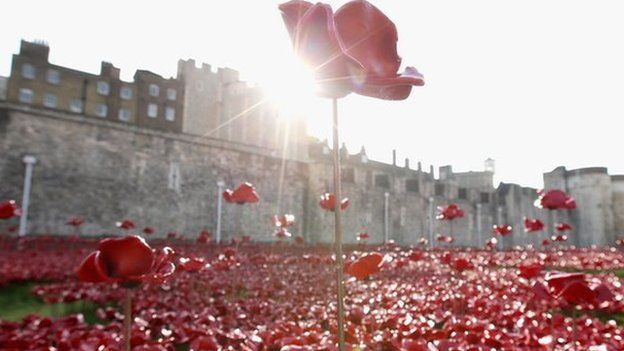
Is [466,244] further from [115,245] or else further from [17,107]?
[115,245]

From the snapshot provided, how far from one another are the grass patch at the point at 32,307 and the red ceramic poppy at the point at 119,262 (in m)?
3.43

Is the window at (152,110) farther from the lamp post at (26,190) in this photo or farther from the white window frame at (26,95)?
the lamp post at (26,190)

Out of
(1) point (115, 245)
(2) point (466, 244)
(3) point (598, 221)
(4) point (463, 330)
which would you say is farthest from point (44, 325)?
(3) point (598, 221)

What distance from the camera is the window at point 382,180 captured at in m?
30.7

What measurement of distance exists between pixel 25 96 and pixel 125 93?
8.40m

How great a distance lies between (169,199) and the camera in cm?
2022

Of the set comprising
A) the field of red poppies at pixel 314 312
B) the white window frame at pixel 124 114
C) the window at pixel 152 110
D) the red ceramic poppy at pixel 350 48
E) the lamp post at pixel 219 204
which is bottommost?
the field of red poppies at pixel 314 312

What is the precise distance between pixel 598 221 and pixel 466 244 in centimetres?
1243

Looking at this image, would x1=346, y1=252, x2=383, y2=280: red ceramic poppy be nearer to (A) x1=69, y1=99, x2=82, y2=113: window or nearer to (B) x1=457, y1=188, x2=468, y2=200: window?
(B) x1=457, y1=188, x2=468, y2=200: window

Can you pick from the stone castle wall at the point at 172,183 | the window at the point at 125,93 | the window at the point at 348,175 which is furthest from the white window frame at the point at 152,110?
the window at the point at 348,175

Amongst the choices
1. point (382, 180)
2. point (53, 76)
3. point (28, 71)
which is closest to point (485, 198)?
point (382, 180)

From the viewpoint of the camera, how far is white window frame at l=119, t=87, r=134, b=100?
45.2 meters

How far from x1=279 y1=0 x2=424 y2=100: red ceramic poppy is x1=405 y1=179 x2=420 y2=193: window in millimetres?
32961

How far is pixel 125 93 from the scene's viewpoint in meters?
45.3
